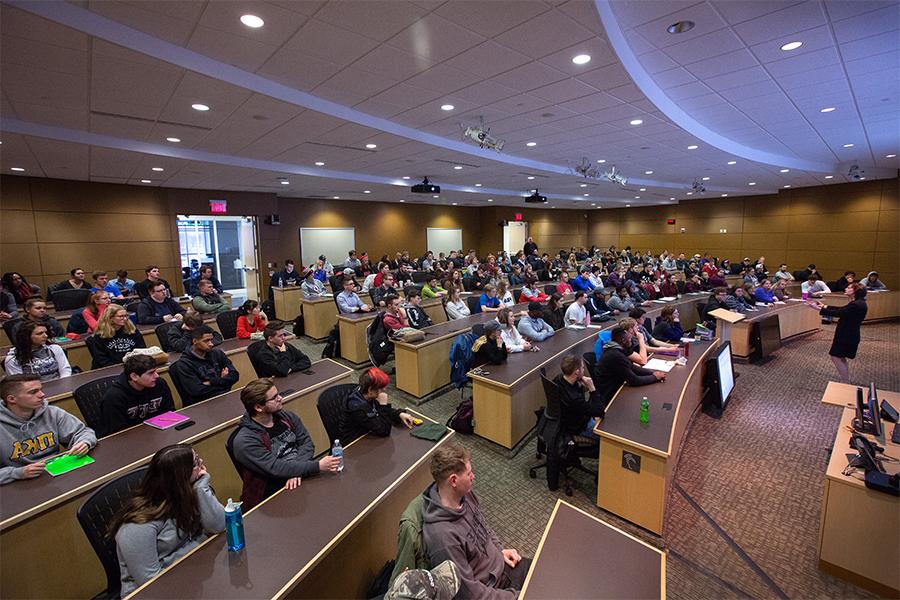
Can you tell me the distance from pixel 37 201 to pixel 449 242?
47.1 feet

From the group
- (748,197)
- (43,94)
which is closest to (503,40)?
(43,94)

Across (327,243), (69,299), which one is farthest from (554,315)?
(327,243)

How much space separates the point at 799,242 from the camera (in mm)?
15234

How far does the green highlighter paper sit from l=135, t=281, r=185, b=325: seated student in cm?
391

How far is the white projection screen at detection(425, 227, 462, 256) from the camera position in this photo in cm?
1911

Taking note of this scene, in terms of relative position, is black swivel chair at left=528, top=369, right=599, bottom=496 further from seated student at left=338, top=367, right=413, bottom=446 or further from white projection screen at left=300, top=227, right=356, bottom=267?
white projection screen at left=300, top=227, right=356, bottom=267

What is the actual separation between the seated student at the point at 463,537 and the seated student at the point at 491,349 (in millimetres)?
2693

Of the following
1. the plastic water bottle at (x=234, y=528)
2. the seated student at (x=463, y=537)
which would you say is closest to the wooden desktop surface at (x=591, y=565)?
the seated student at (x=463, y=537)

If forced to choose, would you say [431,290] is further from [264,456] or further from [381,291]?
[264,456]

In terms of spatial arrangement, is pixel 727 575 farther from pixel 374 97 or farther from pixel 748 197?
pixel 748 197

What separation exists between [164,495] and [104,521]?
17.6 inches

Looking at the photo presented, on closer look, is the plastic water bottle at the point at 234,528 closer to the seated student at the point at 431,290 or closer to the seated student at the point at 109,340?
the seated student at the point at 109,340

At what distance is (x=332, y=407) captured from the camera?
11.1 ft

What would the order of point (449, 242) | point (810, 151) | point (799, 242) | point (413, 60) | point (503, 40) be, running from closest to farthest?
point (503, 40) < point (413, 60) < point (810, 151) < point (799, 242) < point (449, 242)
